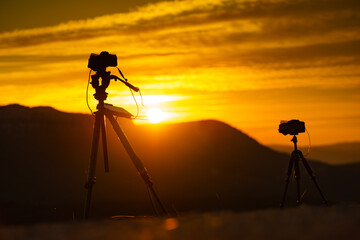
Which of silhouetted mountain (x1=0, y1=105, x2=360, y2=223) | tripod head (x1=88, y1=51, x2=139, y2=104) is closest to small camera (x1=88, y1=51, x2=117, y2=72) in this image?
tripod head (x1=88, y1=51, x2=139, y2=104)

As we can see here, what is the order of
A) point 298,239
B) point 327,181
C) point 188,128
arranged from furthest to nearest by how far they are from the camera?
point 188,128
point 327,181
point 298,239

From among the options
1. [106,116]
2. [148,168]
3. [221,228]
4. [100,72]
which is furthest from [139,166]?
[148,168]

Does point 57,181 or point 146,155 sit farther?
point 146,155

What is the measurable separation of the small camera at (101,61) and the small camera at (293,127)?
233 inches

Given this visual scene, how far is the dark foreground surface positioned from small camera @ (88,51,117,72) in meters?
4.58

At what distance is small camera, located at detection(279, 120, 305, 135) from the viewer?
577 inches

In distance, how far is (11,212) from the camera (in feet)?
128

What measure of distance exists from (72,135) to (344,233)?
160ft

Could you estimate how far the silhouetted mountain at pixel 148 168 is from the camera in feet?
144

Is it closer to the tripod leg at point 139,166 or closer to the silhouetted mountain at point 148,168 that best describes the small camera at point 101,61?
the tripod leg at point 139,166

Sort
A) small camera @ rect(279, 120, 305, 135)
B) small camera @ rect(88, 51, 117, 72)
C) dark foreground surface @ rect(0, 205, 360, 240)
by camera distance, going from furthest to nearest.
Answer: small camera @ rect(279, 120, 305, 135), small camera @ rect(88, 51, 117, 72), dark foreground surface @ rect(0, 205, 360, 240)

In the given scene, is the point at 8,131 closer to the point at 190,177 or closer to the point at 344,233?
the point at 190,177

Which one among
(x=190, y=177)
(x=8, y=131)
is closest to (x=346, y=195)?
(x=190, y=177)

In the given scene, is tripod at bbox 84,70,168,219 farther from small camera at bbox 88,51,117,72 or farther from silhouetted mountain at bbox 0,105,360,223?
silhouetted mountain at bbox 0,105,360,223
